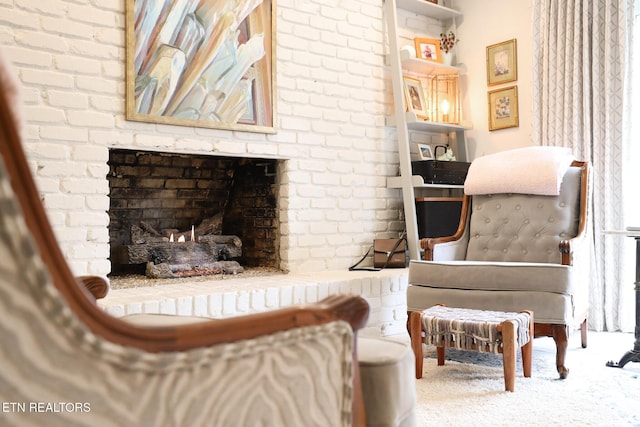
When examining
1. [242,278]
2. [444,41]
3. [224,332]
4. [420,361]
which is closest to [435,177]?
[444,41]

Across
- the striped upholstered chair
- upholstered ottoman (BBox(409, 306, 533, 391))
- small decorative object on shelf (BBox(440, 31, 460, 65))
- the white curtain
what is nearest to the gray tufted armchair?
upholstered ottoman (BBox(409, 306, 533, 391))

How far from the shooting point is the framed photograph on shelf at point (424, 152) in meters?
4.37

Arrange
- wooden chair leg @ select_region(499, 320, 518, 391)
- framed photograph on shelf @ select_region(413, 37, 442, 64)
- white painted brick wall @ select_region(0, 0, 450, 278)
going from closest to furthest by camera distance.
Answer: wooden chair leg @ select_region(499, 320, 518, 391), white painted brick wall @ select_region(0, 0, 450, 278), framed photograph on shelf @ select_region(413, 37, 442, 64)

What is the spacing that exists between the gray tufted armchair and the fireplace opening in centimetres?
122

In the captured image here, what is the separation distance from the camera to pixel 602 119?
3.57 meters

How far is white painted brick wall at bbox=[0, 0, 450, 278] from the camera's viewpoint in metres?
2.76

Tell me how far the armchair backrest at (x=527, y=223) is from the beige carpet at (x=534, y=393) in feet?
1.88

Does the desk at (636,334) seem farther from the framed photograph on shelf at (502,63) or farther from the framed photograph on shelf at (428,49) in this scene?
the framed photograph on shelf at (428,49)

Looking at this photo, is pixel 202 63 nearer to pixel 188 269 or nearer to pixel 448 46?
pixel 188 269

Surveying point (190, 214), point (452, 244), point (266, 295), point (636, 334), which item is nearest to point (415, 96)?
point (452, 244)

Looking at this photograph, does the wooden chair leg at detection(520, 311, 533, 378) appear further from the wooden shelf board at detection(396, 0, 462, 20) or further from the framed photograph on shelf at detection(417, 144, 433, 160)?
the wooden shelf board at detection(396, 0, 462, 20)

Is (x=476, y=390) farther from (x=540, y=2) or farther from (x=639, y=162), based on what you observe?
(x=540, y=2)

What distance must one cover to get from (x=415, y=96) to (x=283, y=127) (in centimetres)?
127

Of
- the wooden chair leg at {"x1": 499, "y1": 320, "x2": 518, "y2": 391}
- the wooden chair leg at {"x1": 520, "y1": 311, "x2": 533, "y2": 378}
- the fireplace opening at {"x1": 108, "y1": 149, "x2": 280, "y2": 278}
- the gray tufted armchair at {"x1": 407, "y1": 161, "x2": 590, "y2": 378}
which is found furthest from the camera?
the fireplace opening at {"x1": 108, "y1": 149, "x2": 280, "y2": 278}
